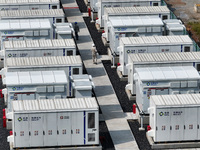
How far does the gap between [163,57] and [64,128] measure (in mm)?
12424

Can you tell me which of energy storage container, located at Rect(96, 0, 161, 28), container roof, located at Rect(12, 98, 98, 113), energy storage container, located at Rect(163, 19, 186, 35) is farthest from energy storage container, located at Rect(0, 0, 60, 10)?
container roof, located at Rect(12, 98, 98, 113)

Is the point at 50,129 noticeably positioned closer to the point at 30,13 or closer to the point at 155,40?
the point at 155,40

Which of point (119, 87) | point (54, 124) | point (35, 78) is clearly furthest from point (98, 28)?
point (54, 124)

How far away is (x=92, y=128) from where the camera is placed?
48.1 metres

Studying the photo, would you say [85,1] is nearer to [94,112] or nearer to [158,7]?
[158,7]

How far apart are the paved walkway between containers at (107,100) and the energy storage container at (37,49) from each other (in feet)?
12.8

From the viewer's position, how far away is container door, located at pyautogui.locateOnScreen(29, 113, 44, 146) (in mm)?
47219

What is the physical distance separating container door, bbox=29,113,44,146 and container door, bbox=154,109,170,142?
7.38m

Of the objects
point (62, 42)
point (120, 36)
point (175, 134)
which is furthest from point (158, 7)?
point (175, 134)

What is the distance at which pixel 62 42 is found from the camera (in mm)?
60469

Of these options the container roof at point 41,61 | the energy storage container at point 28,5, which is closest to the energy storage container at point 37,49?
the container roof at point 41,61

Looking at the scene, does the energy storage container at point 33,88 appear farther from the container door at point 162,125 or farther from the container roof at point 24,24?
the container roof at point 24,24

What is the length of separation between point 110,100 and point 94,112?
33.1 feet

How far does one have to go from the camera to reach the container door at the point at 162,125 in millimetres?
48031
